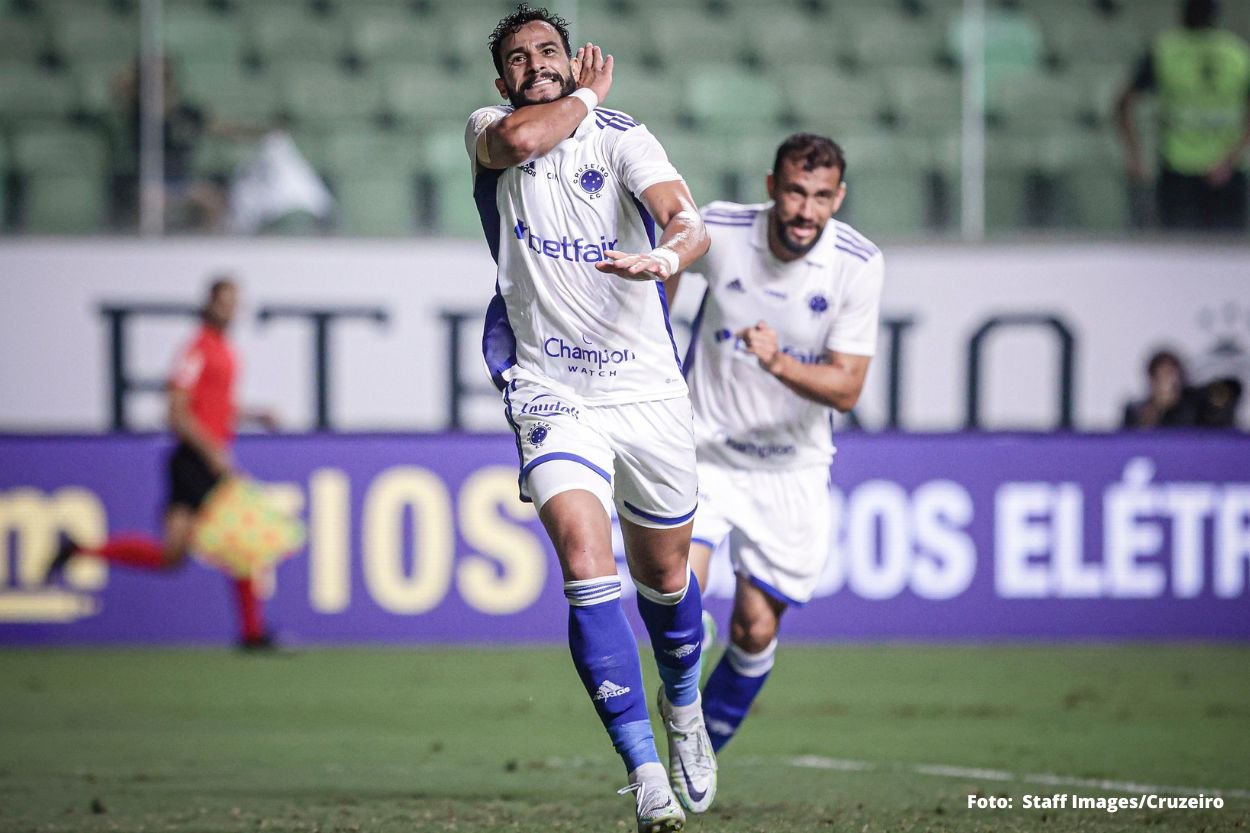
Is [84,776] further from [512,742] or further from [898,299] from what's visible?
[898,299]

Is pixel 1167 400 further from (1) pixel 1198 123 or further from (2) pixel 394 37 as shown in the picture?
(2) pixel 394 37

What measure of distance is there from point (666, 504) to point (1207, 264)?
8622mm

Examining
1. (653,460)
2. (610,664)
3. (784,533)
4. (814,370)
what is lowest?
(610,664)

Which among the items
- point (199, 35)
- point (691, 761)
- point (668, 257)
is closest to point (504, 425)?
point (199, 35)

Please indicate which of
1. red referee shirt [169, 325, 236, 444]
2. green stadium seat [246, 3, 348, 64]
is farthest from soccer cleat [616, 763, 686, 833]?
green stadium seat [246, 3, 348, 64]

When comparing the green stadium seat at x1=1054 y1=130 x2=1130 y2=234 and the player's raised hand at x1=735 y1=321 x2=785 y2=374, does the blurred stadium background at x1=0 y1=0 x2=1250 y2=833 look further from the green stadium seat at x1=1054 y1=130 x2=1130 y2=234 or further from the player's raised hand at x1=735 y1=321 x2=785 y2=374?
the player's raised hand at x1=735 y1=321 x2=785 y2=374

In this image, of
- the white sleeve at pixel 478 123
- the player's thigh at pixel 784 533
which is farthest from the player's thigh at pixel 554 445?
the player's thigh at pixel 784 533

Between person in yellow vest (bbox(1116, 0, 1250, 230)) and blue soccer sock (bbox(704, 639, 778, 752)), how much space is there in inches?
300

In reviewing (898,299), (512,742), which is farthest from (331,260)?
(512,742)

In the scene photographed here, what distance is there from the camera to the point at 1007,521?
11.5 metres

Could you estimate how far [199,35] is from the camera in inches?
505

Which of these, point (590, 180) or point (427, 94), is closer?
point (590, 180)

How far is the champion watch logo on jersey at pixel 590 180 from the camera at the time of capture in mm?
5430

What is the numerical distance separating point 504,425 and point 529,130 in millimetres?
7263
